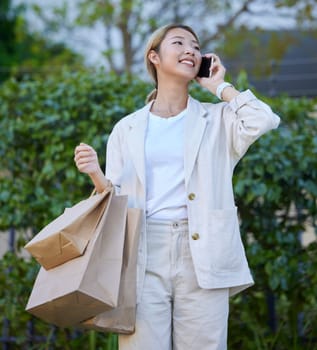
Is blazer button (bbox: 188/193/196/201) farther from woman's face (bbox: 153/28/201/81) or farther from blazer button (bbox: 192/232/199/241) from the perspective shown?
woman's face (bbox: 153/28/201/81)

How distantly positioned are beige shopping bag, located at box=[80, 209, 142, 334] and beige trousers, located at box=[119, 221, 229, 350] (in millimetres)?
54

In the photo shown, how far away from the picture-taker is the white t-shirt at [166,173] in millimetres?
2744

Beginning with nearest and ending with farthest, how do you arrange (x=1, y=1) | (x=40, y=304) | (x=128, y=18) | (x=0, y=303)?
(x=40, y=304) → (x=0, y=303) → (x=128, y=18) → (x=1, y=1)

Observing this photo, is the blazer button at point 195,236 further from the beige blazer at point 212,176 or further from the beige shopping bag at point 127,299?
the beige shopping bag at point 127,299

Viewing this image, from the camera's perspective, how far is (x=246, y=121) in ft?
8.86

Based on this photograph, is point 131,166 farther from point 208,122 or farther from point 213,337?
point 213,337

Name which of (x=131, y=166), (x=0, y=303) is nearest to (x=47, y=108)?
(x=0, y=303)

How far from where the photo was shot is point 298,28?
10.6 m

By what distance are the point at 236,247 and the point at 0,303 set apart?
205cm

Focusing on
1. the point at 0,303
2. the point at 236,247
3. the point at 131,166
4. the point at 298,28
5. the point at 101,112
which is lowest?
the point at 0,303

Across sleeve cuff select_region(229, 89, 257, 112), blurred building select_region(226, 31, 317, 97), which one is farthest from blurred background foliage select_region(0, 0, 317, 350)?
blurred building select_region(226, 31, 317, 97)

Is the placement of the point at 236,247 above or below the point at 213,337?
above

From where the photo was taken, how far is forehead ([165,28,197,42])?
2.95 metres

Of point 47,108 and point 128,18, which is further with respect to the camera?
point 128,18
